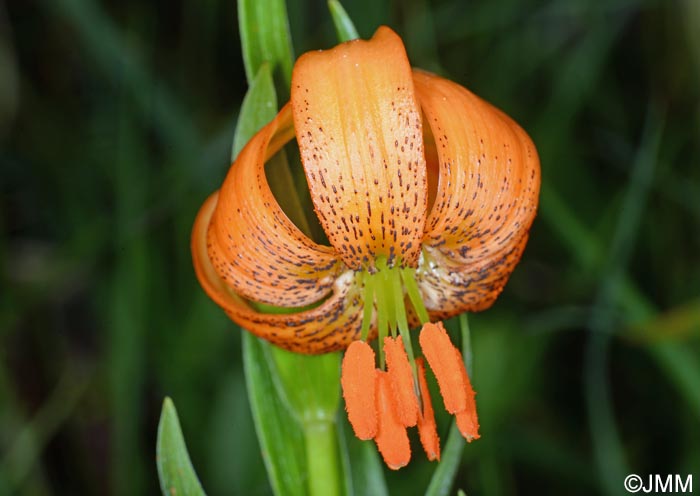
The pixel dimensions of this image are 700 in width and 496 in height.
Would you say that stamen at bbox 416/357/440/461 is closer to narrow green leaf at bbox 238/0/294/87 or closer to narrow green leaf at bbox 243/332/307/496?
narrow green leaf at bbox 243/332/307/496

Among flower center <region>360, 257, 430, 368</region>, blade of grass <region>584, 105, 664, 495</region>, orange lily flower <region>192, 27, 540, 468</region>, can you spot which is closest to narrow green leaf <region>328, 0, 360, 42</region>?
orange lily flower <region>192, 27, 540, 468</region>

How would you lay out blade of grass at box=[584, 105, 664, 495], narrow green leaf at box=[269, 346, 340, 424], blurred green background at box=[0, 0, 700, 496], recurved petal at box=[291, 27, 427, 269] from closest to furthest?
recurved petal at box=[291, 27, 427, 269]
narrow green leaf at box=[269, 346, 340, 424]
blade of grass at box=[584, 105, 664, 495]
blurred green background at box=[0, 0, 700, 496]

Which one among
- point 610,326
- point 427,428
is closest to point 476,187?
point 427,428

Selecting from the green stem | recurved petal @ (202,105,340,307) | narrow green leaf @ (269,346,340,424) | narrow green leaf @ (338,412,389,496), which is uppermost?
recurved petal @ (202,105,340,307)

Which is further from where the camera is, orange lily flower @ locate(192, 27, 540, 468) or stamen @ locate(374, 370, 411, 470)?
stamen @ locate(374, 370, 411, 470)

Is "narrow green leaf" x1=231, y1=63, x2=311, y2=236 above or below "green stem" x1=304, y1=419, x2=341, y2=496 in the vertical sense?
above

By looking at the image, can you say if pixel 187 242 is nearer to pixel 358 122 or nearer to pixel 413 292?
pixel 413 292

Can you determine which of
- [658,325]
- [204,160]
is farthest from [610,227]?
[204,160]

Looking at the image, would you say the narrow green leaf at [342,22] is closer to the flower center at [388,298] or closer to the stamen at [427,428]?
the flower center at [388,298]
